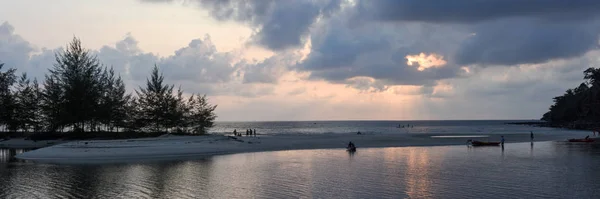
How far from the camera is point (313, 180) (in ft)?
104

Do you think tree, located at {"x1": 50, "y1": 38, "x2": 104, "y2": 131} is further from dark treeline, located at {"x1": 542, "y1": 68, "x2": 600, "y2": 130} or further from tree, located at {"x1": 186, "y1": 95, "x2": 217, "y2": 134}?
dark treeline, located at {"x1": 542, "y1": 68, "x2": 600, "y2": 130}

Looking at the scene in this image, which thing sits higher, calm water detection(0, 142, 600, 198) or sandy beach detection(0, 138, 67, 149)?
sandy beach detection(0, 138, 67, 149)

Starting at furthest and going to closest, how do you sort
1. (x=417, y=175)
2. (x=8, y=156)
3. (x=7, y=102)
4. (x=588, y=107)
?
(x=588, y=107), (x=7, y=102), (x=8, y=156), (x=417, y=175)

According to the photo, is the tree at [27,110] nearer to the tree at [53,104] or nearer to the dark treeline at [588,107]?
the tree at [53,104]

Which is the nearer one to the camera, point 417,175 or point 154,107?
point 417,175

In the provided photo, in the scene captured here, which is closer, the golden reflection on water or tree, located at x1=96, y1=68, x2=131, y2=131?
the golden reflection on water

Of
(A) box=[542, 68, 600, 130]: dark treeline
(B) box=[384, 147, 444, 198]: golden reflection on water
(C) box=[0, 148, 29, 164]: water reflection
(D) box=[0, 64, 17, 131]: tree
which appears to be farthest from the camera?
(A) box=[542, 68, 600, 130]: dark treeline

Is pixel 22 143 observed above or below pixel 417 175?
above

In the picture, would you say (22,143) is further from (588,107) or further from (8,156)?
(588,107)

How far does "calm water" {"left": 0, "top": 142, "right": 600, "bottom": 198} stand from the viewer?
2627 centimetres

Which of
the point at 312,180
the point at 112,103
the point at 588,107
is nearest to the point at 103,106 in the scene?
the point at 112,103

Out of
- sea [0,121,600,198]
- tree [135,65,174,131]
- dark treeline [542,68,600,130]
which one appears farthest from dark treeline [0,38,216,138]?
dark treeline [542,68,600,130]

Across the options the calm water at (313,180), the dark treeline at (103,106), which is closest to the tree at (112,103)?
the dark treeline at (103,106)

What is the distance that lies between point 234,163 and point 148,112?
31.0m
